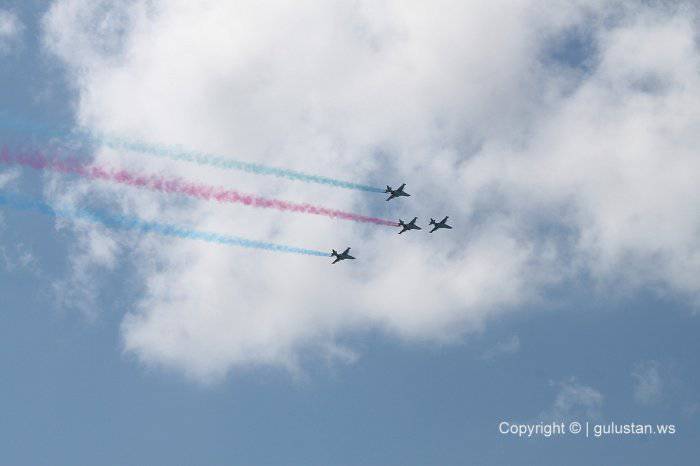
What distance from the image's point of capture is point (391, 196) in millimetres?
177500

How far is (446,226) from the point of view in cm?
18512

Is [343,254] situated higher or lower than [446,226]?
lower

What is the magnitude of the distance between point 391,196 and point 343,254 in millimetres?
11540

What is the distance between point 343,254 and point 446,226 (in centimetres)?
1958

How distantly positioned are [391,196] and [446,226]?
12451 millimetres

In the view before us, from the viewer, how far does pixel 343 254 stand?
17450cm
